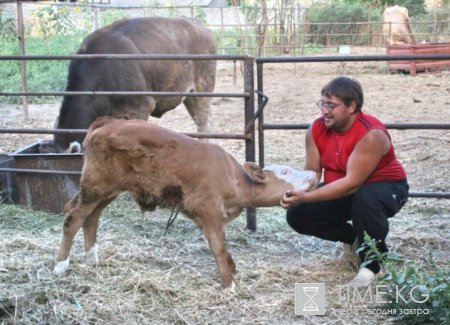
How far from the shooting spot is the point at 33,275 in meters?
4.36

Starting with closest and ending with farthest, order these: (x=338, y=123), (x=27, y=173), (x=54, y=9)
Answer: (x=338, y=123)
(x=27, y=173)
(x=54, y=9)

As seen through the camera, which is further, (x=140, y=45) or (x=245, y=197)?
(x=140, y=45)

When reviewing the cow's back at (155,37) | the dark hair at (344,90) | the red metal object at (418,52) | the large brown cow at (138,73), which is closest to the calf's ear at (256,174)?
the dark hair at (344,90)

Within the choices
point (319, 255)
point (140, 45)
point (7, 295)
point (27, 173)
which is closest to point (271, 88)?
point (140, 45)

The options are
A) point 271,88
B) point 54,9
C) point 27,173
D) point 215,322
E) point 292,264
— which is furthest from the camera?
point 54,9

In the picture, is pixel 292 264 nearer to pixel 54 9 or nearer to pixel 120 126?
pixel 120 126

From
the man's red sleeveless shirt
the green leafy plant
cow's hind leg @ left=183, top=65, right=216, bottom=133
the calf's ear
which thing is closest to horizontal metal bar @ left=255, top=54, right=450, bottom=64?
the man's red sleeveless shirt

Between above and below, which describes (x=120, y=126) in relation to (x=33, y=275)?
above

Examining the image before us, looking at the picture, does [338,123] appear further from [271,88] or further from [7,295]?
[271,88]

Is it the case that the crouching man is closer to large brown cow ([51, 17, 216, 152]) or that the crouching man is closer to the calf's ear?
the calf's ear

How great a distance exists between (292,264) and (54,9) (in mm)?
15305

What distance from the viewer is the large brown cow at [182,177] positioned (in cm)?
414

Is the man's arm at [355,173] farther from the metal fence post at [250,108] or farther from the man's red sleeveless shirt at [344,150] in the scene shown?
the metal fence post at [250,108]

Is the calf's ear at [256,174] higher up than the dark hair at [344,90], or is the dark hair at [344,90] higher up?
the dark hair at [344,90]
